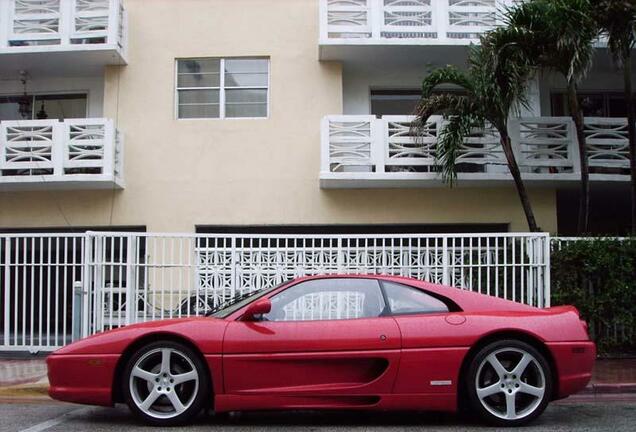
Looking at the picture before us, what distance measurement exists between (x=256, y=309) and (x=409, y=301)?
135 cm

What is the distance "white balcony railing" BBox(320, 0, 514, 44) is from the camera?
41.1 feet

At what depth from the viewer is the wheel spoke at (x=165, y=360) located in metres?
6.10

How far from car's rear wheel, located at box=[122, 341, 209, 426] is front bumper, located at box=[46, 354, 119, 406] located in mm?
144

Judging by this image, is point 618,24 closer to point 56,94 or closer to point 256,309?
point 256,309

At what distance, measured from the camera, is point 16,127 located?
1253cm

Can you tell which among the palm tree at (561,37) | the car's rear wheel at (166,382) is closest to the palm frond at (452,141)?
the palm tree at (561,37)

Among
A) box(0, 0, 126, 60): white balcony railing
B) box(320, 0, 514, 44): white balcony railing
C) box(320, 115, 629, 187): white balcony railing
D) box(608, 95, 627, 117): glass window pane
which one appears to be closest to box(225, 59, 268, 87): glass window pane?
box(320, 0, 514, 44): white balcony railing

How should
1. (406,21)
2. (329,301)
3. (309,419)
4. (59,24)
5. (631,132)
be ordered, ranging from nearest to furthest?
(329,301) → (309,419) → (631,132) → (406,21) → (59,24)

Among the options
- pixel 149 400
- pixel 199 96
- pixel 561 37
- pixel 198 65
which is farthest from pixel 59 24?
pixel 149 400

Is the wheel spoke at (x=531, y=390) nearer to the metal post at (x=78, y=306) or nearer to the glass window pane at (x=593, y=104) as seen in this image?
the metal post at (x=78, y=306)

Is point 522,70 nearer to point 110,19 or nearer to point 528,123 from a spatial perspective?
point 528,123

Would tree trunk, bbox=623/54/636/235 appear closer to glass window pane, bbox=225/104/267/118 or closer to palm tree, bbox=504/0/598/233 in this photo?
palm tree, bbox=504/0/598/233

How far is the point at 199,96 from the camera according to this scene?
13.4m

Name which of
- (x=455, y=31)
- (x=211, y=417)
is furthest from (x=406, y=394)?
(x=455, y=31)
